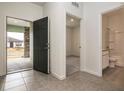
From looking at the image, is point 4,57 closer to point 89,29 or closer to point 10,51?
point 89,29

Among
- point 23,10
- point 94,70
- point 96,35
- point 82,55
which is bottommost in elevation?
point 94,70

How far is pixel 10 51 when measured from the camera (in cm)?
834

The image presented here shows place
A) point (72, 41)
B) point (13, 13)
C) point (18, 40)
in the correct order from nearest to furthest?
1. point (13, 13)
2. point (72, 41)
3. point (18, 40)

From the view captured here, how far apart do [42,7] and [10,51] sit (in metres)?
6.32

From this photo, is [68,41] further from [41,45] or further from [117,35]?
[41,45]

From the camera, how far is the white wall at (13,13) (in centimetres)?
295

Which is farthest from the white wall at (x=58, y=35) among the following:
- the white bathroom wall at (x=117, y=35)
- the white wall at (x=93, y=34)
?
the white bathroom wall at (x=117, y=35)

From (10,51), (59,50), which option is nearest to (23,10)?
(59,50)

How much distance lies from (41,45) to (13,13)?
4.79ft

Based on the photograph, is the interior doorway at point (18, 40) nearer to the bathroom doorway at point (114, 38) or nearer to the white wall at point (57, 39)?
the white wall at point (57, 39)

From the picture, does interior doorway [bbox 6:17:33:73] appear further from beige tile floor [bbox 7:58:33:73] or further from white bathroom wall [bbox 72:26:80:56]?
white bathroom wall [bbox 72:26:80:56]

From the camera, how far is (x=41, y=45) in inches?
131

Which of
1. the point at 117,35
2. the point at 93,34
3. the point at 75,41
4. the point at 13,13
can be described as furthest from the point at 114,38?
the point at 13,13

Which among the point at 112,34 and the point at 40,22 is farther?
the point at 112,34
